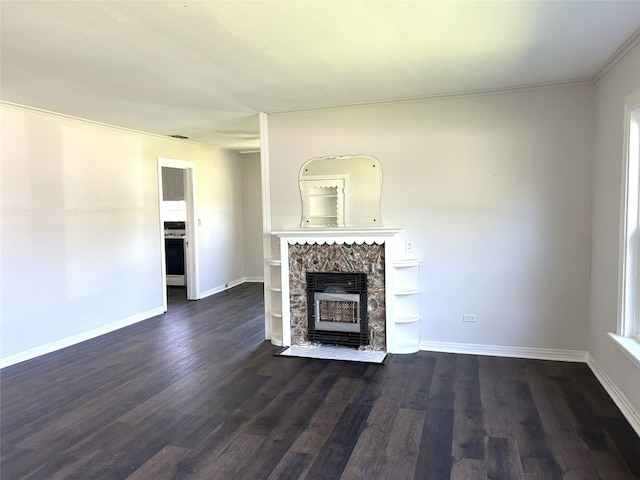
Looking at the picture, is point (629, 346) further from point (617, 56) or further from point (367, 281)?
point (367, 281)

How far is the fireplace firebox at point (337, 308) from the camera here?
436 cm

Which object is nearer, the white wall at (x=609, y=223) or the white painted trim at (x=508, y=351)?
the white wall at (x=609, y=223)

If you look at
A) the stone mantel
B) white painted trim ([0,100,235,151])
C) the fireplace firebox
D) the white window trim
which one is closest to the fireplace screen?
the fireplace firebox

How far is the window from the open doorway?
5569 mm

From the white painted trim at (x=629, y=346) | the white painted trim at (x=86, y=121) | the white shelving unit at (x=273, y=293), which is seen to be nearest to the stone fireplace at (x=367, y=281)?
the white shelving unit at (x=273, y=293)

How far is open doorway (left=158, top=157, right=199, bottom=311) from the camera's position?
6.98 metres

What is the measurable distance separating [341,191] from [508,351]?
2248mm

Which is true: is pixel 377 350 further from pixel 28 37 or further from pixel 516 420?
pixel 28 37

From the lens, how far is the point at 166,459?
2.55 m

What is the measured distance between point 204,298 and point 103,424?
4.20m

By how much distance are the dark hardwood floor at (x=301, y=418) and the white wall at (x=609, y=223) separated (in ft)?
0.84

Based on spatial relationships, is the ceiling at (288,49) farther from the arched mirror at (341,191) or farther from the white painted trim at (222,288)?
the white painted trim at (222,288)

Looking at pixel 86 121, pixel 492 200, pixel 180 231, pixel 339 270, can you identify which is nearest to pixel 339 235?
pixel 339 270

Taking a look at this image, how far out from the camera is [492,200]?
13.5 feet
